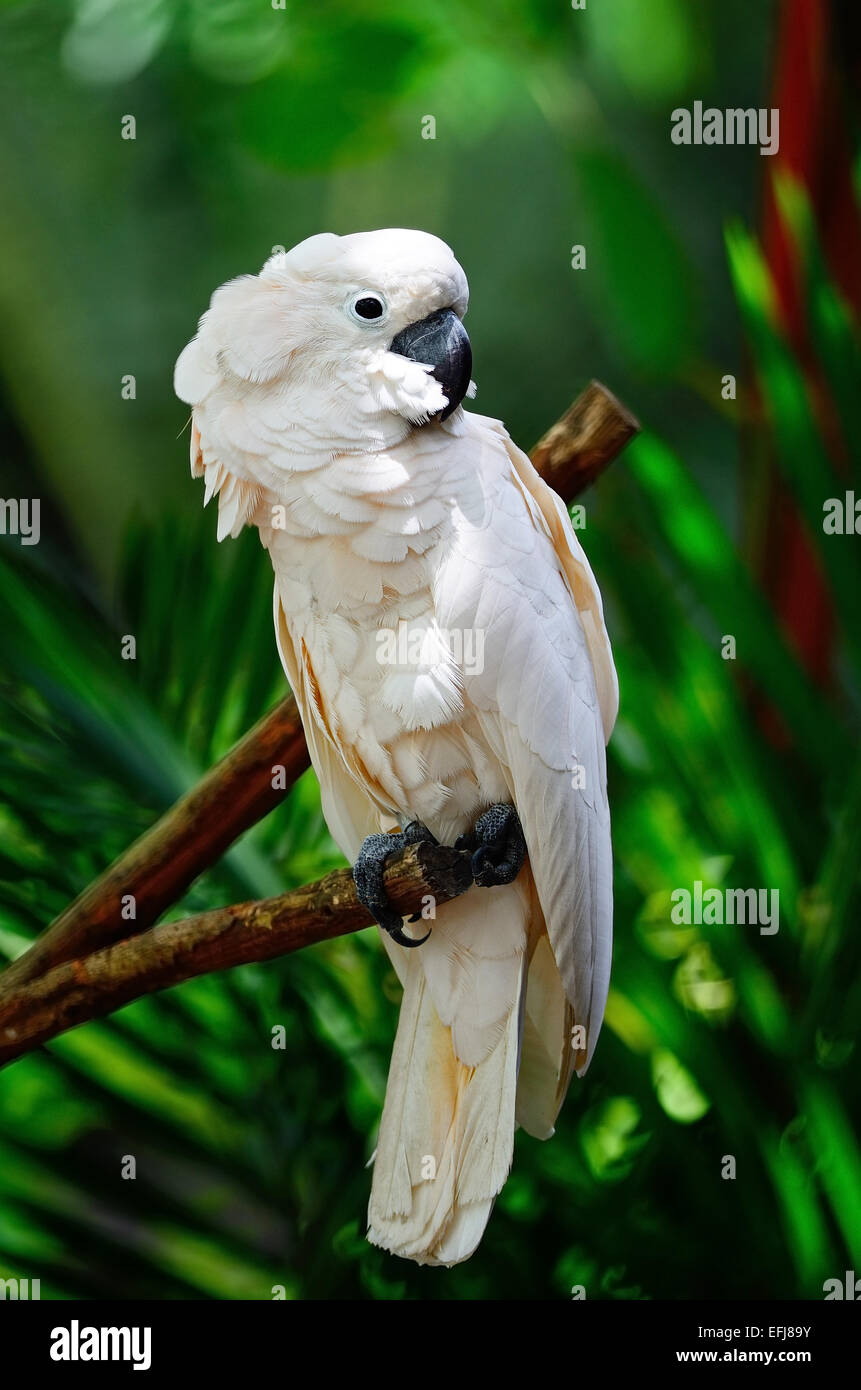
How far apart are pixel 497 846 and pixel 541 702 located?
0.22 metres

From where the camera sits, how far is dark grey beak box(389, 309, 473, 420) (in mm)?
1487

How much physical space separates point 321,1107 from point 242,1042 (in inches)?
8.1

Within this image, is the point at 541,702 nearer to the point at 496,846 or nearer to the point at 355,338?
the point at 496,846

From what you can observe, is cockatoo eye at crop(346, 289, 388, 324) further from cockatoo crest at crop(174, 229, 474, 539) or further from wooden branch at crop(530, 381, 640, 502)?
wooden branch at crop(530, 381, 640, 502)

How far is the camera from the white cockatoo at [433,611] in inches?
59.0

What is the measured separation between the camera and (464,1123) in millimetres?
1647

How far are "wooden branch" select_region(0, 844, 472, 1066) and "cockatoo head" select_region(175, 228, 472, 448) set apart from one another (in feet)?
1.98

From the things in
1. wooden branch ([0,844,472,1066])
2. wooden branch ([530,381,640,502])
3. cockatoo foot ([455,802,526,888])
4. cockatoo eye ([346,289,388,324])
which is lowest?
wooden branch ([0,844,472,1066])

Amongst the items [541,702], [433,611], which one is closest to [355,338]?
[433,611]

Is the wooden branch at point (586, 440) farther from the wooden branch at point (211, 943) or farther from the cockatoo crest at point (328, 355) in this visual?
the wooden branch at point (211, 943)

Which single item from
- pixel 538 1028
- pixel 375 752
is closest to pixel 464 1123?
pixel 538 1028

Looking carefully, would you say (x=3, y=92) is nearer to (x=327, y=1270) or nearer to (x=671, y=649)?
(x=671, y=649)

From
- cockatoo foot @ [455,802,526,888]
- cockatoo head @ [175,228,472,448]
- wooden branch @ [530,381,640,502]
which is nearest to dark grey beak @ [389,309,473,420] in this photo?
cockatoo head @ [175,228,472,448]

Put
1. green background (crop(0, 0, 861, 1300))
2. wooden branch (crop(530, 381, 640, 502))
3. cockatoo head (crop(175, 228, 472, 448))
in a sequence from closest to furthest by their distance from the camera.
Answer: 1. cockatoo head (crop(175, 228, 472, 448))
2. wooden branch (crop(530, 381, 640, 502))
3. green background (crop(0, 0, 861, 1300))
